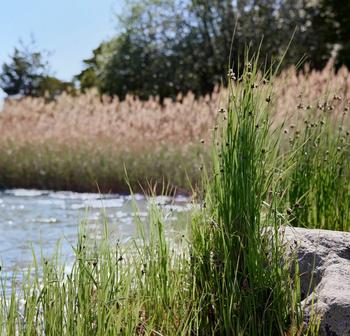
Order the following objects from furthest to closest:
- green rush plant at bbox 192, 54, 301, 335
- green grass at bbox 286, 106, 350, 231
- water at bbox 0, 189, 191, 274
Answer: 1. water at bbox 0, 189, 191, 274
2. green grass at bbox 286, 106, 350, 231
3. green rush plant at bbox 192, 54, 301, 335

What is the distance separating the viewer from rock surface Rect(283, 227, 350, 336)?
103 inches

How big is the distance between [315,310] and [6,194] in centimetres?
815

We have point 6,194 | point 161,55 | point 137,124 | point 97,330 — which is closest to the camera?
point 97,330

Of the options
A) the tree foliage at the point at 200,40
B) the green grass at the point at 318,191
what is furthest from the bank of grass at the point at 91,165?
the tree foliage at the point at 200,40

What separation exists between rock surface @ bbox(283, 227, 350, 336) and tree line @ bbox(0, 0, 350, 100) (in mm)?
19989

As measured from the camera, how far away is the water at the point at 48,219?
5.34 meters

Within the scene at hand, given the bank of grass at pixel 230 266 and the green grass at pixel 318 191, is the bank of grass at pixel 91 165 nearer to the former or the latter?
the green grass at pixel 318 191

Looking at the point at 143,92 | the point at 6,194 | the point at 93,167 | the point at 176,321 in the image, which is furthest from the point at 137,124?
the point at 143,92

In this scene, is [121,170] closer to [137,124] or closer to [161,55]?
[137,124]

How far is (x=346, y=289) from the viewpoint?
8.82ft

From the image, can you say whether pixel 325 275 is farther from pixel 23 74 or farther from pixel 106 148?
pixel 23 74

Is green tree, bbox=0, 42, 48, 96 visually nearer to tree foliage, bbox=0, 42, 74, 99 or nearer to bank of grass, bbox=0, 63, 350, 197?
tree foliage, bbox=0, 42, 74, 99

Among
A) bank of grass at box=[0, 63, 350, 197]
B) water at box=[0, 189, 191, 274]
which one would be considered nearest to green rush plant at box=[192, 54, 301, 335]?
water at box=[0, 189, 191, 274]

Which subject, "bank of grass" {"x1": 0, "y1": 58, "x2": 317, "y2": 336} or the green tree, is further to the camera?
the green tree
